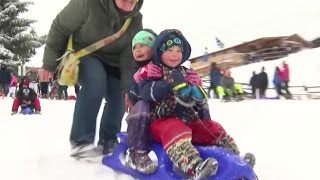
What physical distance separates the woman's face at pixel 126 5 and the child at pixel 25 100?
7568 mm

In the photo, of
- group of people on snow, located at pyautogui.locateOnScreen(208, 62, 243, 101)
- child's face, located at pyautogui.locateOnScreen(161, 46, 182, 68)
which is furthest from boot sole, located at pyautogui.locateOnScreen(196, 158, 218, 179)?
group of people on snow, located at pyautogui.locateOnScreen(208, 62, 243, 101)

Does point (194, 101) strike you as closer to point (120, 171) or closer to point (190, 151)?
point (190, 151)

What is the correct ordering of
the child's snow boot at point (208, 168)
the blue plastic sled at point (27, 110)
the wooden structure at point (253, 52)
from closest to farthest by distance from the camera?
the child's snow boot at point (208, 168) < the blue plastic sled at point (27, 110) < the wooden structure at point (253, 52)

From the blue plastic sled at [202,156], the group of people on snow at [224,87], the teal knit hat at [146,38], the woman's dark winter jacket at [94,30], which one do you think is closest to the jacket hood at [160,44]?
the teal knit hat at [146,38]

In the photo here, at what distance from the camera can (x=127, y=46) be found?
12.6 ft

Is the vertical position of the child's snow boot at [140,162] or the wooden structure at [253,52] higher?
the wooden structure at [253,52]

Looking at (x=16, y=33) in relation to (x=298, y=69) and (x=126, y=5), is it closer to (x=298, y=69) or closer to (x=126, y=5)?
(x=298, y=69)

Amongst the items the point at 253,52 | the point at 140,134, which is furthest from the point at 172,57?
the point at 253,52

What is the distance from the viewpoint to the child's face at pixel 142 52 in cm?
341

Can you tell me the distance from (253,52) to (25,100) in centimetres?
2896

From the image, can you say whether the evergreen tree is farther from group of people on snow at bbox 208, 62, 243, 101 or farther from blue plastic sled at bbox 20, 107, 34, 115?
blue plastic sled at bbox 20, 107, 34, 115

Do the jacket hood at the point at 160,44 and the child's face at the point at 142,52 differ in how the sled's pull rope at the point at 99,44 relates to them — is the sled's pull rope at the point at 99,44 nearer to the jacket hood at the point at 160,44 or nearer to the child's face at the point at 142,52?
the child's face at the point at 142,52

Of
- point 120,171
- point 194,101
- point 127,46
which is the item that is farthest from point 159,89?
point 127,46

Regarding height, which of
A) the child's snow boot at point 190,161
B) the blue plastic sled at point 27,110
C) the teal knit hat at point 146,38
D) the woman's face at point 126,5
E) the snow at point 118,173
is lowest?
the blue plastic sled at point 27,110
